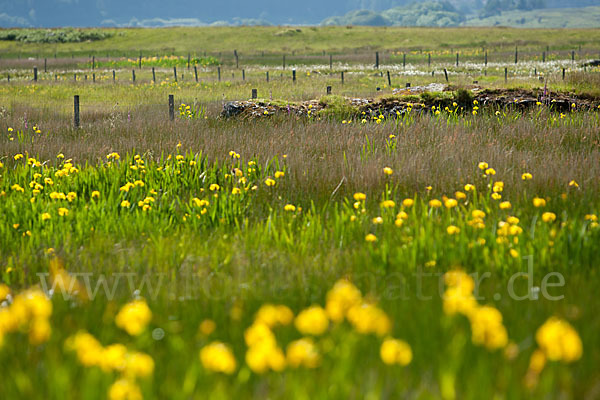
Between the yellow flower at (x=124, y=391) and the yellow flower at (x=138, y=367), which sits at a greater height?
the yellow flower at (x=138, y=367)

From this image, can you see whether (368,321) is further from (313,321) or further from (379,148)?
(379,148)

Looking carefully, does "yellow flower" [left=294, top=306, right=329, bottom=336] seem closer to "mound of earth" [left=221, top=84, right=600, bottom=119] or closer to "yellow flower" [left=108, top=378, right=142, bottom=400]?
"yellow flower" [left=108, top=378, right=142, bottom=400]

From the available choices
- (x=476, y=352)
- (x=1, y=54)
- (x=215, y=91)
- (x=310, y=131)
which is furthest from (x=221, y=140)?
(x=1, y=54)

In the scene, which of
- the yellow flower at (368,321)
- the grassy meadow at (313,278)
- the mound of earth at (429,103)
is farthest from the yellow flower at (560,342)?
the mound of earth at (429,103)

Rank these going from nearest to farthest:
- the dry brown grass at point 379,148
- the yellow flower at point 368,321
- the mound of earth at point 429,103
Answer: the yellow flower at point 368,321 → the dry brown grass at point 379,148 → the mound of earth at point 429,103

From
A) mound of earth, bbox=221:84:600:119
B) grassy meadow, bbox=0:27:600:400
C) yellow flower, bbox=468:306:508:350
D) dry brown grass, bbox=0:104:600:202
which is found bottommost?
grassy meadow, bbox=0:27:600:400

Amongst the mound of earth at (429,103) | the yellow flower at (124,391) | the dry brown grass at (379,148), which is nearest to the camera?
the yellow flower at (124,391)

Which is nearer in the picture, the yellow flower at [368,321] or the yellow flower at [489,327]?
the yellow flower at [489,327]

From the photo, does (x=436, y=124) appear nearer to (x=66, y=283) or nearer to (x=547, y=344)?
(x=66, y=283)

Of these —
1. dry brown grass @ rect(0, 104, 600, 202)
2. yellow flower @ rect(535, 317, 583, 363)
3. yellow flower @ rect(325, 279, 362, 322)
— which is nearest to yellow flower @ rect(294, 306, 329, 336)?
yellow flower @ rect(325, 279, 362, 322)

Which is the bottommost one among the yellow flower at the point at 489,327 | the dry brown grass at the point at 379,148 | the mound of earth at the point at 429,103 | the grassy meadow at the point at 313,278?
the grassy meadow at the point at 313,278

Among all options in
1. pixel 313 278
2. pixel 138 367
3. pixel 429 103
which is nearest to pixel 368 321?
pixel 138 367

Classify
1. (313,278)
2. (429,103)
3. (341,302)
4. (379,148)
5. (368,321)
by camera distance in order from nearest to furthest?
1. (368,321)
2. (341,302)
3. (313,278)
4. (379,148)
5. (429,103)

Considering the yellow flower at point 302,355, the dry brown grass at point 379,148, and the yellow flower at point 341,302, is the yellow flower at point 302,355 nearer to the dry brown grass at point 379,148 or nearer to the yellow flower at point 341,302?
the yellow flower at point 341,302
